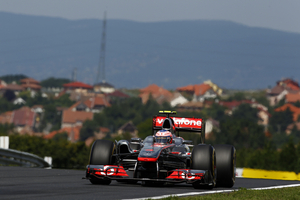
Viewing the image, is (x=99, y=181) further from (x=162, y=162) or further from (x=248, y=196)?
(x=248, y=196)

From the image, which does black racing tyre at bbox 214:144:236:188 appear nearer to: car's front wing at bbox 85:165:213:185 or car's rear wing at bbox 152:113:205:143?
car's front wing at bbox 85:165:213:185

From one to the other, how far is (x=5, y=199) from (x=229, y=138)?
152m

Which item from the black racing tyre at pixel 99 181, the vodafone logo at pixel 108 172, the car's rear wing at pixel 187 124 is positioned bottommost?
the black racing tyre at pixel 99 181

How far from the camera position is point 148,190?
14.3 meters

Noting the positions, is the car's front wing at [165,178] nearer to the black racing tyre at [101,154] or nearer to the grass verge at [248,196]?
the black racing tyre at [101,154]

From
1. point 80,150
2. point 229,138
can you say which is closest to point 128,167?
point 80,150

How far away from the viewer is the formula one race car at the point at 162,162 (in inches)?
596

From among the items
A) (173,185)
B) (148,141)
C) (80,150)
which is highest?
(148,141)

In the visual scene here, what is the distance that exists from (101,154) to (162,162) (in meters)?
1.66

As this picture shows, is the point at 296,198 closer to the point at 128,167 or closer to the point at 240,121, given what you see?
the point at 128,167

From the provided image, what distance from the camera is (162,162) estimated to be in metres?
15.6

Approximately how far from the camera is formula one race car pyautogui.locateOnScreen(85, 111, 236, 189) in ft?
49.7

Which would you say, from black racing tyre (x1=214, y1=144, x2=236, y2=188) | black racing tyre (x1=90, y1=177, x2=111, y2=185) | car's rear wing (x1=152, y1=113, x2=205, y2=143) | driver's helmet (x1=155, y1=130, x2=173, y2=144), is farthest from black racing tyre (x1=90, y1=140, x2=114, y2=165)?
car's rear wing (x1=152, y1=113, x2=205, y2=143)

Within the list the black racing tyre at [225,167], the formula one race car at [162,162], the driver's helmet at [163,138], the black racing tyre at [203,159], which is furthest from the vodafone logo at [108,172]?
the black racing tyre at [225,167]
